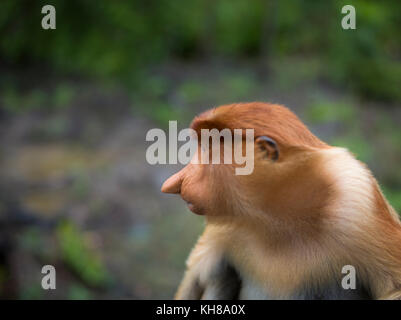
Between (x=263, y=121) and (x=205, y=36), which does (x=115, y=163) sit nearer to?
(x=205, y=36)

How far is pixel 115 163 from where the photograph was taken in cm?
837

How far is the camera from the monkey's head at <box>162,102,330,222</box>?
219 centimetres

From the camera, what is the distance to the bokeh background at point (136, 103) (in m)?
5.33

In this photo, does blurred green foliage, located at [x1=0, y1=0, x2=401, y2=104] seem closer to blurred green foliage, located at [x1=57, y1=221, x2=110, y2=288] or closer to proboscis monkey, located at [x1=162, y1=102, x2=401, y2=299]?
blurred green foliage, located at [x1=57, y1=221, x2=110, y2=288]

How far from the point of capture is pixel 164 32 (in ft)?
18.5

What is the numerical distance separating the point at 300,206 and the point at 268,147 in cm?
29

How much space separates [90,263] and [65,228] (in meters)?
0.67

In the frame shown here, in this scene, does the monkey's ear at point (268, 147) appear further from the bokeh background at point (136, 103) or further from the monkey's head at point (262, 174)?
the bokeh background at point (136, 103)

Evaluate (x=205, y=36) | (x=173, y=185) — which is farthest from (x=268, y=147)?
(x=205, y=36)

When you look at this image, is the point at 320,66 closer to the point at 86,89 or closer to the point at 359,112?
the point at 359,112

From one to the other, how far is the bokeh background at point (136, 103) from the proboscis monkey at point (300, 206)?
9.08 feet

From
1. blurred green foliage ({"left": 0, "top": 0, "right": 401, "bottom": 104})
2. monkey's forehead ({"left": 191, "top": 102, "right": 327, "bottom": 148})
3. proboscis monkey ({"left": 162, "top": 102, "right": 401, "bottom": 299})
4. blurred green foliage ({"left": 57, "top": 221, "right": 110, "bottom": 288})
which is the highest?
blurred green foliage ({"left": 0, "top": 0, "right": 401, "bottom": 104})

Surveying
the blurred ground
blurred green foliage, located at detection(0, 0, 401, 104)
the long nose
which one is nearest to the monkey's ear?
the long nose

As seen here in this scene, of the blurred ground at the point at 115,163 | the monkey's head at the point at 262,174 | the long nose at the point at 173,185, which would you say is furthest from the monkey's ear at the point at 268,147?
the blurred ground at the point at 115,163
